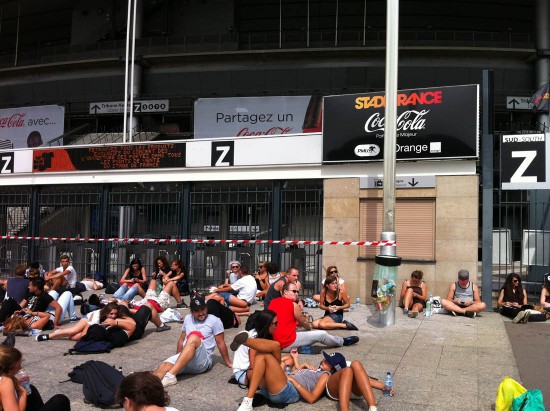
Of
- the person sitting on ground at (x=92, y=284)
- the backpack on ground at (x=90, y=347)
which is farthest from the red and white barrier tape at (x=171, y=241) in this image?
the backpack on ground at (x=90, y=347)

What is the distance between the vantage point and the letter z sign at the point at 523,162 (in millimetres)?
11797

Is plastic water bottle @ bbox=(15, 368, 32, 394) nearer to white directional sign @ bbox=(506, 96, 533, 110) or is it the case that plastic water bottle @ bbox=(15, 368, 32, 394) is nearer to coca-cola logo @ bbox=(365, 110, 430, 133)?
coca-cola logo @ bbox=(365, 110, 430, 133)

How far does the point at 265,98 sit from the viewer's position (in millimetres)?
25203

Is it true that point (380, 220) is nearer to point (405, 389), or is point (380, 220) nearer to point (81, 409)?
point (405, 389)

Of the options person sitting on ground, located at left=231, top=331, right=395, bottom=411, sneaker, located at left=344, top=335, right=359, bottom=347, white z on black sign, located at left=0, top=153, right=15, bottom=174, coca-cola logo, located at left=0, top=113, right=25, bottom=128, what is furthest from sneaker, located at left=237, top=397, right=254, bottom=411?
coca-cola logo, located at left=0, top=113, right=25, bottom=128

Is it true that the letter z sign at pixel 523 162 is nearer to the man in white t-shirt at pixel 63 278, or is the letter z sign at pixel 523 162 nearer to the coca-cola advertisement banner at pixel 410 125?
the coca-cola advertisement banner at pixel 410 125

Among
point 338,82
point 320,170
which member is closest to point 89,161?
point 320,170

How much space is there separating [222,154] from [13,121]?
2054 cm

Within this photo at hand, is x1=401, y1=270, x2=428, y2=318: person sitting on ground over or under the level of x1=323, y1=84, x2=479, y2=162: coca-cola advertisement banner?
under

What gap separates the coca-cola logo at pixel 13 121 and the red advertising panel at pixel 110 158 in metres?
14.8

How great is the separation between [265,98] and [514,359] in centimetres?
1941

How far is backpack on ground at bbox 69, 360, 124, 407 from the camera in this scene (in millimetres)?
5480

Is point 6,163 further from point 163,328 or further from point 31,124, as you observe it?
point 31,124

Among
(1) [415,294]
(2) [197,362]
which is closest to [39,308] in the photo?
(2) [197,362]
